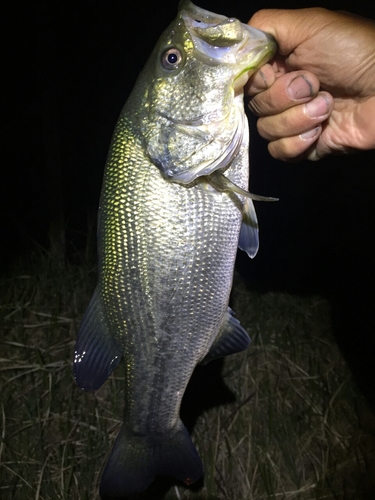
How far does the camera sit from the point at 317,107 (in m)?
1.72

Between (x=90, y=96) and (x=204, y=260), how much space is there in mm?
4554

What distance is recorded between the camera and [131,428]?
1741mm

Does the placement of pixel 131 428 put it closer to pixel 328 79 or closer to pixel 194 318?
pixel 194 318

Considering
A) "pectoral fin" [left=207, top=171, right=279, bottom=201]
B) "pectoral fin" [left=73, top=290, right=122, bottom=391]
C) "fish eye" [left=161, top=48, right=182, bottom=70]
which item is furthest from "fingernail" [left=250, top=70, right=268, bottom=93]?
"pectoral fin" [left=73, top=290, right=122, bottom=391]

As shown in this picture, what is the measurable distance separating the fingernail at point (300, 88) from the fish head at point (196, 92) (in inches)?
8.7

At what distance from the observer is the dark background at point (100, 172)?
3742 mm

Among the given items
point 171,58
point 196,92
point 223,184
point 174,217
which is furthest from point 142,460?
point 171,58

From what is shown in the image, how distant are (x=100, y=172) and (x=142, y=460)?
153 inches

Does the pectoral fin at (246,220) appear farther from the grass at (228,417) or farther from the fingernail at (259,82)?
the grass at (228,417)

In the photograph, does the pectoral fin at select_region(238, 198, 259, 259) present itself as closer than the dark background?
Yes

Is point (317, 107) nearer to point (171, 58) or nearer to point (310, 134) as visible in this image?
point (310, 134)

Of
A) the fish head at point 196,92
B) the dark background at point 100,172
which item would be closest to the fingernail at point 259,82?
the fish head at point 196,92

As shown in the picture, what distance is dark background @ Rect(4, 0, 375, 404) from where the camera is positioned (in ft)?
12.3

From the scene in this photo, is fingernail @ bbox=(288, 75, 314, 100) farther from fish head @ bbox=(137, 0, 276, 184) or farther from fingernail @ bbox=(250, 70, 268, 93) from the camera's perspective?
fish head @ bbox=(137, 0, 276, 184)
